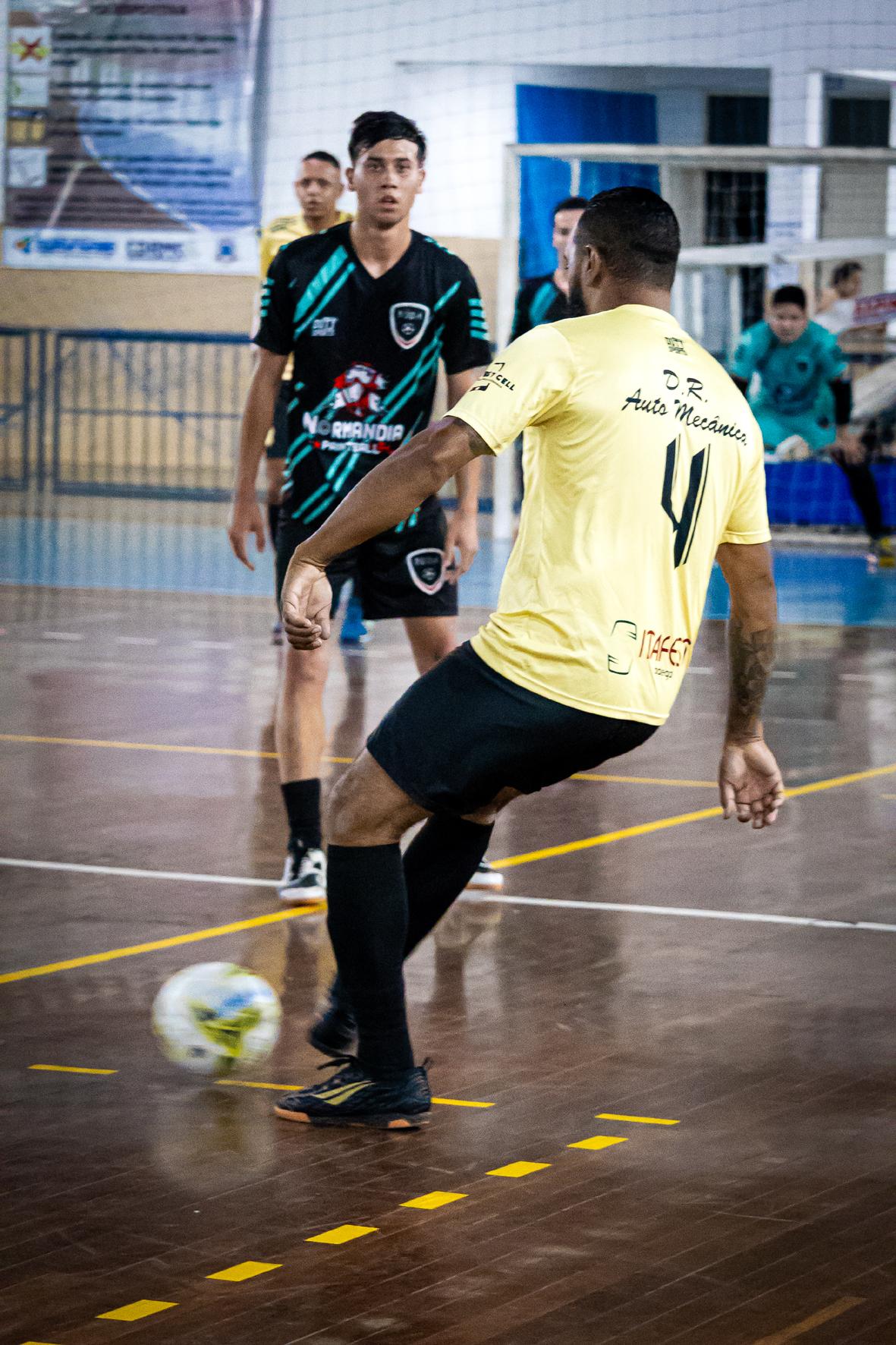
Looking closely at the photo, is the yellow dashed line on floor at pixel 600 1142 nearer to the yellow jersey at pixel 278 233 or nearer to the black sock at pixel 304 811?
the black sock at pixel 304 811

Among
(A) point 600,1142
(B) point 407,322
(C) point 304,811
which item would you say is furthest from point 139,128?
(A) point 600,1142

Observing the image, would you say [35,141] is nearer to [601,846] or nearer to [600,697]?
[601,846]

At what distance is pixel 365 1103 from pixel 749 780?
3.28ft

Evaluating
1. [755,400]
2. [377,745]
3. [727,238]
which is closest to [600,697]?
[377,745]

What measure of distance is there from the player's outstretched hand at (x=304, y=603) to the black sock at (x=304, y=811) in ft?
7.78

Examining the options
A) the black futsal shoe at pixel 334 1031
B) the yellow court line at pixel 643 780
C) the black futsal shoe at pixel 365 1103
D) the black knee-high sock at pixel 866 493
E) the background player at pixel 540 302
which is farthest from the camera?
the black knee-high sock at pixel 866 493

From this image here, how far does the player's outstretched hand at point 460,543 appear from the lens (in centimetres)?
666

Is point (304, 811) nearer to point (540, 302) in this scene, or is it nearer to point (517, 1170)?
point (517, 1170)

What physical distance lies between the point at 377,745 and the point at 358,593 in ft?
8.74

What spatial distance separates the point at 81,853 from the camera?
692cm

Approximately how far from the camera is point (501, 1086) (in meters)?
4.60

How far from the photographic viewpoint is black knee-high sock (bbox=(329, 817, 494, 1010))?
14.9ft

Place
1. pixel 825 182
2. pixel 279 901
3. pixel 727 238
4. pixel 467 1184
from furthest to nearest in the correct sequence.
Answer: pixel 727 238 → pixel 825 182 → pixel 279 901 → pixel 467 1184

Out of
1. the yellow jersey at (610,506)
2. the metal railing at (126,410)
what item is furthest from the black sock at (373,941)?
the metal railing at (126,410)
